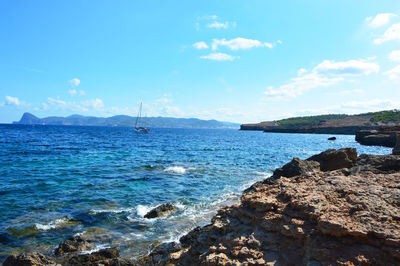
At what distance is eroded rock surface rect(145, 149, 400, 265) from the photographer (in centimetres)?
570

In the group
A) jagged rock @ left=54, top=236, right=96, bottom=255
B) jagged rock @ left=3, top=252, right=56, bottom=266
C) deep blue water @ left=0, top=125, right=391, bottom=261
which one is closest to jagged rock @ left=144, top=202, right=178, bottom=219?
deep blue water @ left=0, top=125, right=391, bottom=261

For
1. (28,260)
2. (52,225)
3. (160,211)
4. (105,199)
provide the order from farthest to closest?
1. (105,199)
2. (160,211)
3. (52,225)
4. (28,260)

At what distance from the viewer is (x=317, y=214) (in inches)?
257

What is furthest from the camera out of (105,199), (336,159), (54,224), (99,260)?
(105,199)

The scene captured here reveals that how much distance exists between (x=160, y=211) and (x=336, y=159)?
41.6 feet

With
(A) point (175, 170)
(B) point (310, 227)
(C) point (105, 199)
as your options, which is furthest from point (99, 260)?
(A) point (175, 170)

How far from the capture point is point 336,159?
1747 centimetres

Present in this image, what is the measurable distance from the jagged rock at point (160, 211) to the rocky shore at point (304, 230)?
5.23 m

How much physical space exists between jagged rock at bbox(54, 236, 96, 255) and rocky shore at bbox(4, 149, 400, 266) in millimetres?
989

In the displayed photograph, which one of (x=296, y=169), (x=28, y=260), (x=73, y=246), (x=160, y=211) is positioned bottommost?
(x=160, y=211)

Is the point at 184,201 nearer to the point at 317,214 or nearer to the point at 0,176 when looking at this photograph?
the point at 317,214

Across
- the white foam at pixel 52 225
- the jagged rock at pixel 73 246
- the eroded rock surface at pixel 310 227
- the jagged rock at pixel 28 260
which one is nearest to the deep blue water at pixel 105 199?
the white foam at pixel 52 225

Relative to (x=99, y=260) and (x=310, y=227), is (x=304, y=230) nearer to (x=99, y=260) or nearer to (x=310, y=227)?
(x=310, y=227)

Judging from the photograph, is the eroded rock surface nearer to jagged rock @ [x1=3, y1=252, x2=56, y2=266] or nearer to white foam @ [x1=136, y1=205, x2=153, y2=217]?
jagged rock @ [x1=3, y1=252, x2=56, y2=266]
